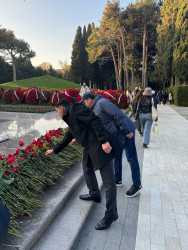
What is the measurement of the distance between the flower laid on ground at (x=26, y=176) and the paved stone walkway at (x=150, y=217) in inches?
28.5

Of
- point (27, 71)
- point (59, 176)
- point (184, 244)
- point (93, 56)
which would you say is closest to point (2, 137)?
point (59, 176)

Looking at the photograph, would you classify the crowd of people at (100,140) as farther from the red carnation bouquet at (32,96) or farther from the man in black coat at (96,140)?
the red carnation bouquet at (32,96)

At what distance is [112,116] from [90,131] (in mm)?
628

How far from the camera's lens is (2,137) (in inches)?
202

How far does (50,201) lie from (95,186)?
0.62 metres

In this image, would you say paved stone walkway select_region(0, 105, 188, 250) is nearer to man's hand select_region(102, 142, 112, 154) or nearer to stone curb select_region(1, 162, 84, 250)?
stone curb select_region(1, 162, 84, 250)

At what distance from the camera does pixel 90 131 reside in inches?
79.0

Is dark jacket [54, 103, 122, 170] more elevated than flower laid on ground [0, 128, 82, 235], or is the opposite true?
dark jacket [54, 103, 122, 170]

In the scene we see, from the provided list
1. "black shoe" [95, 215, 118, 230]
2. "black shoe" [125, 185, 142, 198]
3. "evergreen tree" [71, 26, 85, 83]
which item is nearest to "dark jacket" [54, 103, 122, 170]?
"black shoe" [95, 215, 118, 230]

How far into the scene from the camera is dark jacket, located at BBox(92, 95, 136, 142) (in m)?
2.49

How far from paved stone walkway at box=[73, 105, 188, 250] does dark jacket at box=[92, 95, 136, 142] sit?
3.56 feet

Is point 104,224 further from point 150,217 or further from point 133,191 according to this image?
point 133,191

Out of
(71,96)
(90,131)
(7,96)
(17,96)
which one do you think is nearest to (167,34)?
(71,96)

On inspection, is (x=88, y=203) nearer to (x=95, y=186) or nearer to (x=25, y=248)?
(x=95, y=186)
